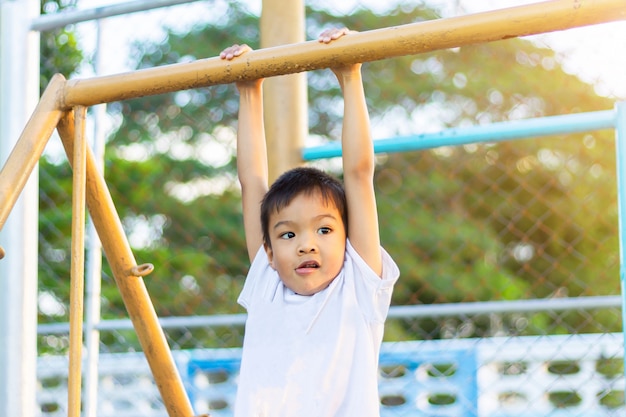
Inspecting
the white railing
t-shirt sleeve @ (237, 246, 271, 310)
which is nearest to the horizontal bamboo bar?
t-shirt sleeve @ (237, 246, 271, 310)

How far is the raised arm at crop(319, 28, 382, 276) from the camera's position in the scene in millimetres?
1526

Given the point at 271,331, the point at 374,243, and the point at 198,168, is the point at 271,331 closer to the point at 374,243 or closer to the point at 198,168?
the point at 374,243

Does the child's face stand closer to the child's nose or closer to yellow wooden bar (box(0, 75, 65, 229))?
the child's nose

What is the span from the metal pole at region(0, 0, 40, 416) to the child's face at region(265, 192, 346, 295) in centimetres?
73

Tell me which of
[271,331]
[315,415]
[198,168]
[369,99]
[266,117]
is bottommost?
[315,415]

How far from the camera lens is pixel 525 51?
29.2ft

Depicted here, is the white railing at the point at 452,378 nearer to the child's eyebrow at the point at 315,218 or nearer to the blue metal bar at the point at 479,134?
the blue metal bar at the point at 479,134

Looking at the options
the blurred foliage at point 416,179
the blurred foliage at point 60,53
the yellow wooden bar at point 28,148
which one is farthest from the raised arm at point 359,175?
the blurred foliage at point 416,179

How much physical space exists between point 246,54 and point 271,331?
0.49 meters

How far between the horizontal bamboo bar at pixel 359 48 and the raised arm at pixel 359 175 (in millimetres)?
95

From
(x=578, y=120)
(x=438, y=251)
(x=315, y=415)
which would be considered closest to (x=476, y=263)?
(x=438, y=251)

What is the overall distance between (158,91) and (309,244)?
378 mm

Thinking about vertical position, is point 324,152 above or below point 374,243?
above

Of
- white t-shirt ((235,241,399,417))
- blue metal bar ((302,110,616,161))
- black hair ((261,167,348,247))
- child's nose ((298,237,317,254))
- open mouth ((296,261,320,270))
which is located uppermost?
blue metal bar ((302,110,616,161))
